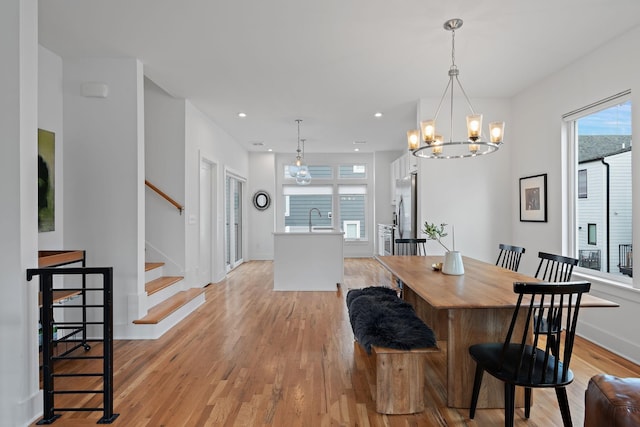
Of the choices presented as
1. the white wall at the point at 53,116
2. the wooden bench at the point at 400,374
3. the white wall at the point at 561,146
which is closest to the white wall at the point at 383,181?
the white wall at the point at 561,146

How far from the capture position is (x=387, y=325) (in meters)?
2.39

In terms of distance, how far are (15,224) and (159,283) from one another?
2323mm

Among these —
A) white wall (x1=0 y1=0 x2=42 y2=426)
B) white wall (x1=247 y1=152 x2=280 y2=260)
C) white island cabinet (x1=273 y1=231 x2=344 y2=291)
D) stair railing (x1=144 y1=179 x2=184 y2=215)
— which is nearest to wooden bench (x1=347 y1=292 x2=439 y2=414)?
white wall (x1=0 y1=0 x2=42 y2=426)

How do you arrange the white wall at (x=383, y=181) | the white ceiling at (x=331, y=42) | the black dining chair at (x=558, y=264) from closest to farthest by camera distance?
the black dining chair at (x=558, y=264) → the white ceiling at (x=331, y=42) → the white wall at (x=383, y=181)

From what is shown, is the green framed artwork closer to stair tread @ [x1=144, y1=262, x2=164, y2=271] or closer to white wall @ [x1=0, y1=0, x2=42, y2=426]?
stair tread @ [x1=144, y1=262, x2=164, y2=271]

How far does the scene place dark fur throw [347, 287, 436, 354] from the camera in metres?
2.21

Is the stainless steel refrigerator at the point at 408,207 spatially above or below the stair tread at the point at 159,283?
above

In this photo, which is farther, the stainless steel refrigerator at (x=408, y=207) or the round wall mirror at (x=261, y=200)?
the round wall mirror at (x=261, y=200)

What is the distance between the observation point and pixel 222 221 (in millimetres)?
6512

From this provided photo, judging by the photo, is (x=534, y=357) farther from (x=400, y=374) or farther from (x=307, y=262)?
(x=307, y=262)

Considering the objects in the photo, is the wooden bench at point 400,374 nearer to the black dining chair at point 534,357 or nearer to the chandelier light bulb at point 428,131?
the black dining chair at point 534,357

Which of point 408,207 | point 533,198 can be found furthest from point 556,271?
point 408,207

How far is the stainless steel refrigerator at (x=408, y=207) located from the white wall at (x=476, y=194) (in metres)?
Result: 0.35

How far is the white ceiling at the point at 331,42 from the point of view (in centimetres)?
266
